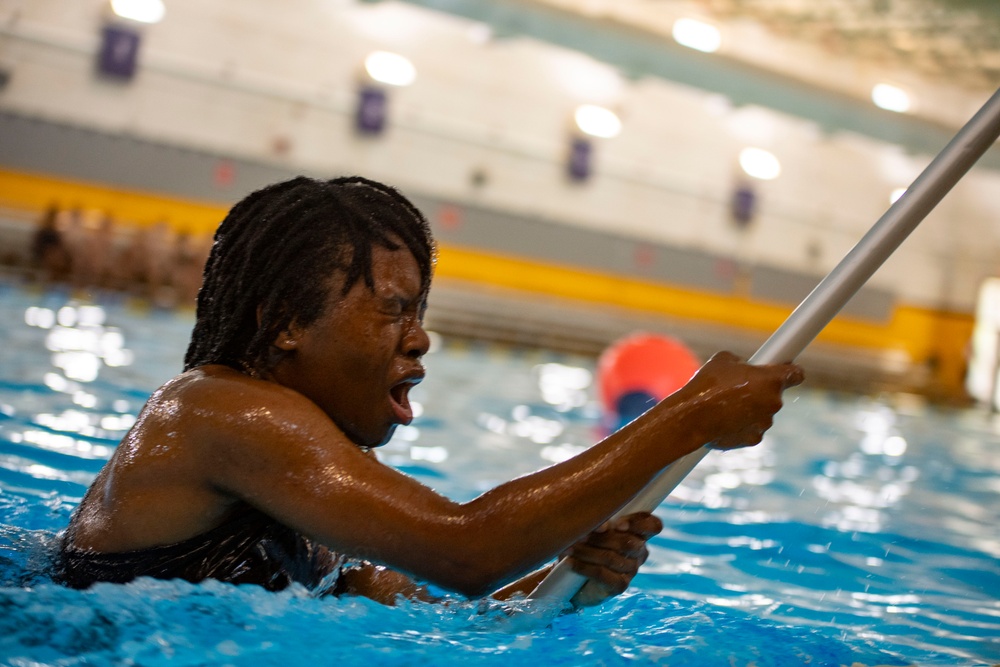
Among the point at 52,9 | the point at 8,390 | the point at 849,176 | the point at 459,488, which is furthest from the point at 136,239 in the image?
the point at 849,176

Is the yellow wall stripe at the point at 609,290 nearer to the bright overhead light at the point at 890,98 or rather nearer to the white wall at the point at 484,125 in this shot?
the white wall at the point at 484,125

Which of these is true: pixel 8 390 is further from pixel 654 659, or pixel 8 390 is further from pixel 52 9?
pixel 52 9

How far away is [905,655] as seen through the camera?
271 centimetres

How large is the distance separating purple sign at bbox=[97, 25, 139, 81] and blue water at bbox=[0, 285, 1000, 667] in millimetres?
6535

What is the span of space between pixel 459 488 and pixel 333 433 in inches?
127

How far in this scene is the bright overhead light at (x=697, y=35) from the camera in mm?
14836

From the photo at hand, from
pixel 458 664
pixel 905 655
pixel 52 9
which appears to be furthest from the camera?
pixel 52 9

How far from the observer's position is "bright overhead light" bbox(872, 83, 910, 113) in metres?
16.9

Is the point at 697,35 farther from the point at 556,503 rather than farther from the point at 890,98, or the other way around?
the point at 556,503

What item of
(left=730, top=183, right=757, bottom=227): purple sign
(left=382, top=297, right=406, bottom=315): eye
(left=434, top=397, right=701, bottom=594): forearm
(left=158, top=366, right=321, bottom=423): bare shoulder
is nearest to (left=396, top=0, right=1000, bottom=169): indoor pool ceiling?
(left=730, top=183, right=757, bottom=227): purple sign

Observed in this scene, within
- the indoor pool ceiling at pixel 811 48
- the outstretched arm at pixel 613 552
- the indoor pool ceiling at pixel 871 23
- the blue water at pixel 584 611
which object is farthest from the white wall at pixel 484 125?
the outstretched arm at pixel 613 552

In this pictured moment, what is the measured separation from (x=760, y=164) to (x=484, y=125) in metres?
6.49

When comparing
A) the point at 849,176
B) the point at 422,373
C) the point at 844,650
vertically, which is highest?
the point at 849,176

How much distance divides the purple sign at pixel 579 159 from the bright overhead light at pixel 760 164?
378 cm
